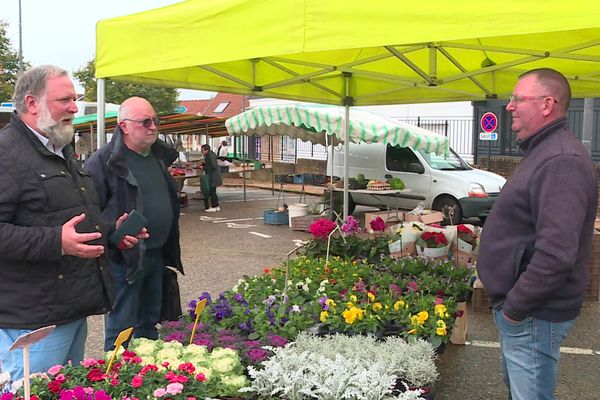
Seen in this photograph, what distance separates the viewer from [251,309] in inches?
129

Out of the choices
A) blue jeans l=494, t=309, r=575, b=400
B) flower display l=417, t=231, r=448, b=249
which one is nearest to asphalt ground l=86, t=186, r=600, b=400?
flower display l=417, t=231, r=448, b=249

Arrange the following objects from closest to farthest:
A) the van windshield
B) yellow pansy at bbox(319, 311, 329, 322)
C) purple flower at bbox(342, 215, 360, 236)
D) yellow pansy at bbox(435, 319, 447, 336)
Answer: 1. yellow pansy at bbox(435, 319, 447, 336)
2. yellow pansy at bbox(319, 311, 329, 322)
3. purple flower at bbox(342, 215, 360, 236)
4. the van windshield

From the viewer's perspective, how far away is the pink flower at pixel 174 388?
1.99 m

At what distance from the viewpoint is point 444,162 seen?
12.2 meters

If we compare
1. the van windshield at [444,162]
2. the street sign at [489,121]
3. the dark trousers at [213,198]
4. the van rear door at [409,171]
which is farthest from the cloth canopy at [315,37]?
the street sign at [489,121]

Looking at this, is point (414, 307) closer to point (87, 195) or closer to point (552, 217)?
point (552, 217)

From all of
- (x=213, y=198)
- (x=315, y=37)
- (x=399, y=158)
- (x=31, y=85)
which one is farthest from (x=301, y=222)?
(x=31, y=85)

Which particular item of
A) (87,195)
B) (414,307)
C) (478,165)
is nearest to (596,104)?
(478,165)

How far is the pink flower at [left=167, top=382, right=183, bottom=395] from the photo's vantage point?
1.99m

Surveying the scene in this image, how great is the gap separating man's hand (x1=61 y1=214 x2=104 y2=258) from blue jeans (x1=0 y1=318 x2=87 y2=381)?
1.21ft

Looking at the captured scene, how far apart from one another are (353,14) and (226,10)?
2.50ft

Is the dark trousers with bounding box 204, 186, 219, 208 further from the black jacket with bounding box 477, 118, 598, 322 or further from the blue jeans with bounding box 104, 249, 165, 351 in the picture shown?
the black jacket with bounding box 477, 118, 598, 322

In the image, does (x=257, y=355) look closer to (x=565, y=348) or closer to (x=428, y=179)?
(x=565, y=348)

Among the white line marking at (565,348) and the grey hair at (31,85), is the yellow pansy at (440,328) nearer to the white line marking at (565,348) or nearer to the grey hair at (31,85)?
the white line marking at (565,348)
